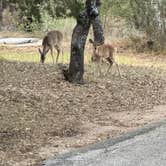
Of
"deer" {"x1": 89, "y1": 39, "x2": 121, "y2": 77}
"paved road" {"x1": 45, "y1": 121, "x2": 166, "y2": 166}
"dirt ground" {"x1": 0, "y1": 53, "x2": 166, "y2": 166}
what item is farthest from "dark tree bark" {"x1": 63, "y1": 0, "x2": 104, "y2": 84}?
"paved road" {"x1": 45, "y1": 121, "x2": 166, "y2": 166}

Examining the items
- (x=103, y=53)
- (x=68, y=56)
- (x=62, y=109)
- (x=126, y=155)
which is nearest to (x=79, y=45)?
(x=62, y=109)

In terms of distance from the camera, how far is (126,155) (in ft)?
30.8

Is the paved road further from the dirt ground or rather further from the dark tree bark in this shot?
the dark tree bark

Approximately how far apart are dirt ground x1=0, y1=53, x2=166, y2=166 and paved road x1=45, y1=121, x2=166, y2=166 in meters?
0.46

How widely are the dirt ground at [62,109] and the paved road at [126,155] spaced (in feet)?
1.52

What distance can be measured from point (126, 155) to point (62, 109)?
144 inches

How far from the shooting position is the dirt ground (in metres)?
10.3

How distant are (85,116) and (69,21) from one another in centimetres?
1916

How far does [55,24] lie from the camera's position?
3119 centimetres

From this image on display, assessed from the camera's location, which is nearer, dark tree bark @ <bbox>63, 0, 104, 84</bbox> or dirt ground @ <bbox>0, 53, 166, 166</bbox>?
dirt ground @ <bbox>0, 53, 166, 166</bbox>

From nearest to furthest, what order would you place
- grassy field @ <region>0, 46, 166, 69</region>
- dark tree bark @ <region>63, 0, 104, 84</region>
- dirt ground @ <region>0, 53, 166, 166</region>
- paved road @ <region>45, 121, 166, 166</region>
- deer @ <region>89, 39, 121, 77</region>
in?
paved road @ <region>45, 121, 166, 166</region> → dirt ground @ <region>0, 53, 166, 166</region> → dark tree bark @ <region>63, 0, 104, 84</region> → deer @ <region>89, 39, 121, 77</region> → grassy field @ <region>0, 46, 166, 69</region>

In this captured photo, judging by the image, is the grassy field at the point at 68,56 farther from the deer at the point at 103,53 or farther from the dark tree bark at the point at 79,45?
the dark tree bark at the point at 79,45

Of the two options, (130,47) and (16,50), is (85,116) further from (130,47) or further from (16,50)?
(130,47)

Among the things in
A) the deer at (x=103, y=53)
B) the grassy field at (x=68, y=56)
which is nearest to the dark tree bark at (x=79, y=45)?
the deer at (x=103, y=53)
